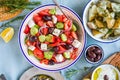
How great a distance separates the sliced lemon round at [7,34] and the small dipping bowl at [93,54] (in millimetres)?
347

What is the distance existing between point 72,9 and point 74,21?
58 millimetres

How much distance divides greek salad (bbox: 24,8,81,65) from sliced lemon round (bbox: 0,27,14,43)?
0.06 m

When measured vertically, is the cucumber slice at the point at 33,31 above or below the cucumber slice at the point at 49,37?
above

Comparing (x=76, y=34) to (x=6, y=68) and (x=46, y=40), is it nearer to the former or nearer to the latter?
(x=46, y=40)

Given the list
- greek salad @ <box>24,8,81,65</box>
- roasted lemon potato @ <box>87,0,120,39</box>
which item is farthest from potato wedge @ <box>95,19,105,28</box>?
greek salad @ <box>24,8,81,65</box>

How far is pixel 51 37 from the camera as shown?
5.14ft

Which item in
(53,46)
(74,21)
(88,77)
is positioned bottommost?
(88,77)

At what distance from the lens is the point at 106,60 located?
164cm

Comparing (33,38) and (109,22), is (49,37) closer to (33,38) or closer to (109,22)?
(33,38)

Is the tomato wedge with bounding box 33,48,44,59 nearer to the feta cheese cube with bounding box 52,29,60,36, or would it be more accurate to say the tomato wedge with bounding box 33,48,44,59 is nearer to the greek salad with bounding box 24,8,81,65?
the greek salad with bounding box 24,8,81,65

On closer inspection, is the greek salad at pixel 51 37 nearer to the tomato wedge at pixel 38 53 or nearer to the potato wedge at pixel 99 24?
the tomato wedge at pixel 38 53

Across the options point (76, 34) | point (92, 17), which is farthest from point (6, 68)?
point (92, 17)

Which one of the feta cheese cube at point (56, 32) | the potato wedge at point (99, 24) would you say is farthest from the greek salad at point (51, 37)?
the potato wedge at point (99, 24)

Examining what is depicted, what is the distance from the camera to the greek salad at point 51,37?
157cm
